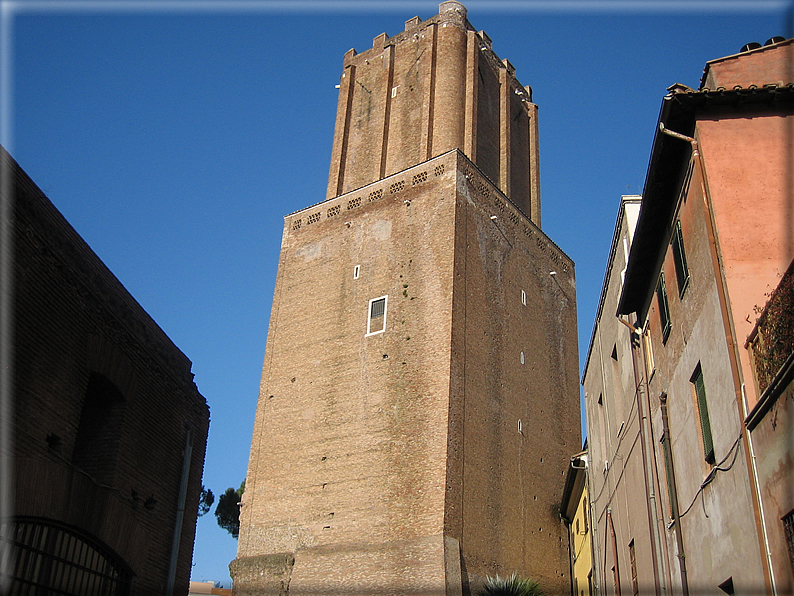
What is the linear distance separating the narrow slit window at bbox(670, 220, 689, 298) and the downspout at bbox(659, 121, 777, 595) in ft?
3.55

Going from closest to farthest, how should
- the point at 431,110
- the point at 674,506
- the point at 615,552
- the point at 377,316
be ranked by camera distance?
the point at 674,506 → the point at 615,552 → the point at 377,316 → the point at 431,110

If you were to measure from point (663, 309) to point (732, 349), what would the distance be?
292 centimetres

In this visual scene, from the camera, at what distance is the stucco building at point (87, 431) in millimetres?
7336

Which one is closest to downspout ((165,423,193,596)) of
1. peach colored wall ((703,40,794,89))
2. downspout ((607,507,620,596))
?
downspout ((607,507,620,596))

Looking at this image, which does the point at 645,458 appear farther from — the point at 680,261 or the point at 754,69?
the point at 754,69

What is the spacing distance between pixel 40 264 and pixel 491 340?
15366mm

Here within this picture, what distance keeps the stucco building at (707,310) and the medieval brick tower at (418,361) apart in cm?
778

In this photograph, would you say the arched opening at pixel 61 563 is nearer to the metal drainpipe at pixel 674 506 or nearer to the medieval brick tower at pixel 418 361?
the metal drainpipe at pixel 674 506

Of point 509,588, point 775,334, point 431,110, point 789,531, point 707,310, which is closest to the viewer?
point 789,531

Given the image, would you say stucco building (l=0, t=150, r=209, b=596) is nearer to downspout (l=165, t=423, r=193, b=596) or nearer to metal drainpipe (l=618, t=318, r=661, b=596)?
downspout (l=165, t=423, r=193, b=596)

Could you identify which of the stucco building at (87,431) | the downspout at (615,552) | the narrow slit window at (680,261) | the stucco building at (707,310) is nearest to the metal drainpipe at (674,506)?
the stucco building at (707,310)

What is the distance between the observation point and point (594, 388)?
A: 16203 millimetres

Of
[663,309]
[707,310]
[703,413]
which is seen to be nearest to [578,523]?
[663,309]

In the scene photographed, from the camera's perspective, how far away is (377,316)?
22141 mm
